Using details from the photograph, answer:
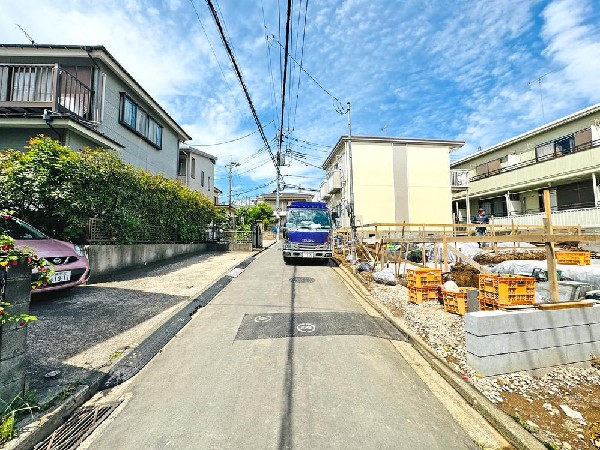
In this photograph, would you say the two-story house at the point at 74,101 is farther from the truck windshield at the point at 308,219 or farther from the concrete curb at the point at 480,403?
the concrete curb at the point at 480,403

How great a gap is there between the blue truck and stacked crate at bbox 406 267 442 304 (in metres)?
5.24

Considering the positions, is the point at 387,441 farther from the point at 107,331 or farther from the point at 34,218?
the point at 34,218

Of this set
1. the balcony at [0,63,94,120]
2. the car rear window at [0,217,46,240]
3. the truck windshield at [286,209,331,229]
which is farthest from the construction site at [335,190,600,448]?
the balcony at [0,63,94,120]

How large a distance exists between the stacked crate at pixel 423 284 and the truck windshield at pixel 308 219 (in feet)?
19.4

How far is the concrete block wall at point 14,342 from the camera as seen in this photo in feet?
7.65

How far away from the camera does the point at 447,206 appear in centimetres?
2422

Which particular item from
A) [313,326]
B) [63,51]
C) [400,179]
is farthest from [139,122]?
[400,179]

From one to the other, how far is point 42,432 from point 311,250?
9645 mm

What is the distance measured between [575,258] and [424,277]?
572 centimetres

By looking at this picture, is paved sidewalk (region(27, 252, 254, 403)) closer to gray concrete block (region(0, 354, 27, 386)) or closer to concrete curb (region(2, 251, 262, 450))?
concrete curb (region(2, 251, 262, 450))

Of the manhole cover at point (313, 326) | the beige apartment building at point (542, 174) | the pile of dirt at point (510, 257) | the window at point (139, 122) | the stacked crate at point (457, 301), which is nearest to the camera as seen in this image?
the manhole cover at point (313, 326)

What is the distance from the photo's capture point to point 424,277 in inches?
253

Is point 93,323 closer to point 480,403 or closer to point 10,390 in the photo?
point 10,390

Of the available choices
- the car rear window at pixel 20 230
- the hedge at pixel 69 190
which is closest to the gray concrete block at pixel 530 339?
the car rear window at pixel 20 230
